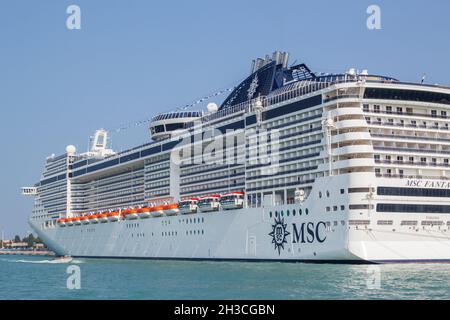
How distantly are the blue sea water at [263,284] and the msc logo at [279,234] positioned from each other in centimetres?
383

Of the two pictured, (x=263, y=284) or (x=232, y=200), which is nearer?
(x=263, y=284)

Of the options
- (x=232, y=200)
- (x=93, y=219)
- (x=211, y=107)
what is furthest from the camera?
(x=93, y=219)

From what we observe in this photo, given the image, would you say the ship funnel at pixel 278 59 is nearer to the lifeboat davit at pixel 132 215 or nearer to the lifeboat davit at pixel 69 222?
the lifeboat davit at pixel 132 215

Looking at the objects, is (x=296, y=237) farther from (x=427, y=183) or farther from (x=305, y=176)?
(x=427, y=183)

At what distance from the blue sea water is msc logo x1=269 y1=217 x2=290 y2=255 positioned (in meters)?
3.83

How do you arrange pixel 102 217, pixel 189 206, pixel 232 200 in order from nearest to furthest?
pixel 232 200 → pixel 189 206 → pixel 102 217

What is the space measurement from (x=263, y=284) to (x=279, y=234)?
1630 cm

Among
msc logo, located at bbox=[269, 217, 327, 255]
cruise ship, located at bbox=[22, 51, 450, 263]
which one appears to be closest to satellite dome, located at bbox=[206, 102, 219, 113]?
cruise ship, located at bbox=[22, 51, 450, 263]

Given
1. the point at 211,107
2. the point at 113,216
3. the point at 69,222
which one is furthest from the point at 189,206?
the point at 69,222

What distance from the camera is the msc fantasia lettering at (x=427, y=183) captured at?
4641 centimetres

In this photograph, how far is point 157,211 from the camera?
224ft

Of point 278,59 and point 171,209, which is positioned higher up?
point 278,59

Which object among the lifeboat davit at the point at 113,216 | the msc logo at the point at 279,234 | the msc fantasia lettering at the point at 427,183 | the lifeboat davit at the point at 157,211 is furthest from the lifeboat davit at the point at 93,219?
the msc fantasia lettering at the point at 427,183
